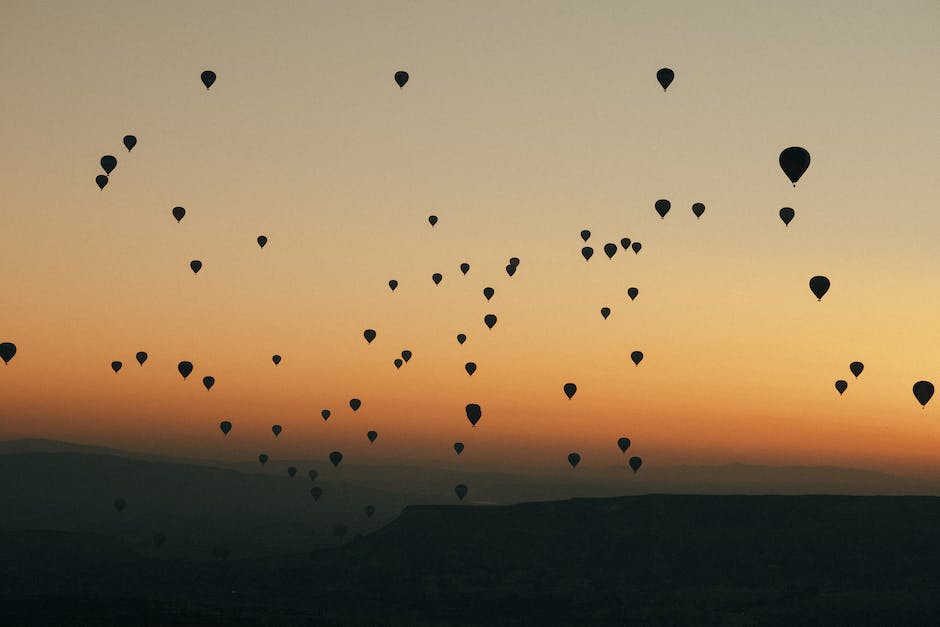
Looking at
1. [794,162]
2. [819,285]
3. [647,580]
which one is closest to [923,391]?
[819,285]

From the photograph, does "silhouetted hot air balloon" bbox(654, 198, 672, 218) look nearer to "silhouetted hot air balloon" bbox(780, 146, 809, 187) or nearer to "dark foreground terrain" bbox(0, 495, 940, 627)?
"silhouetted hot air balloon" bbox(780, 146, 809, 187)

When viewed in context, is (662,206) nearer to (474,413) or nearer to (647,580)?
(474,413)

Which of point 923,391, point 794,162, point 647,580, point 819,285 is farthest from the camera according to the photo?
point 647,580

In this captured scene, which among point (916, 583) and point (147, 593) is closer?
point (916, 583)

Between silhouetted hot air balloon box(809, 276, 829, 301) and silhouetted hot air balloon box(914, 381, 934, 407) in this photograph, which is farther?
silhouetted hot air balloon box(914, 381, 934, 407)

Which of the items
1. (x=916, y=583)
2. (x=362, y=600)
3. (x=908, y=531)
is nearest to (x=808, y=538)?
(x=908, y=531)

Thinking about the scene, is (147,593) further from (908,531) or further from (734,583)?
(908,531)

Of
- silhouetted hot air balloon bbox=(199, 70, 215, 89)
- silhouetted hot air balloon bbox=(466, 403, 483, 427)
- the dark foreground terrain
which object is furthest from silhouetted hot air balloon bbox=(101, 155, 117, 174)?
the dark foreground terrain
